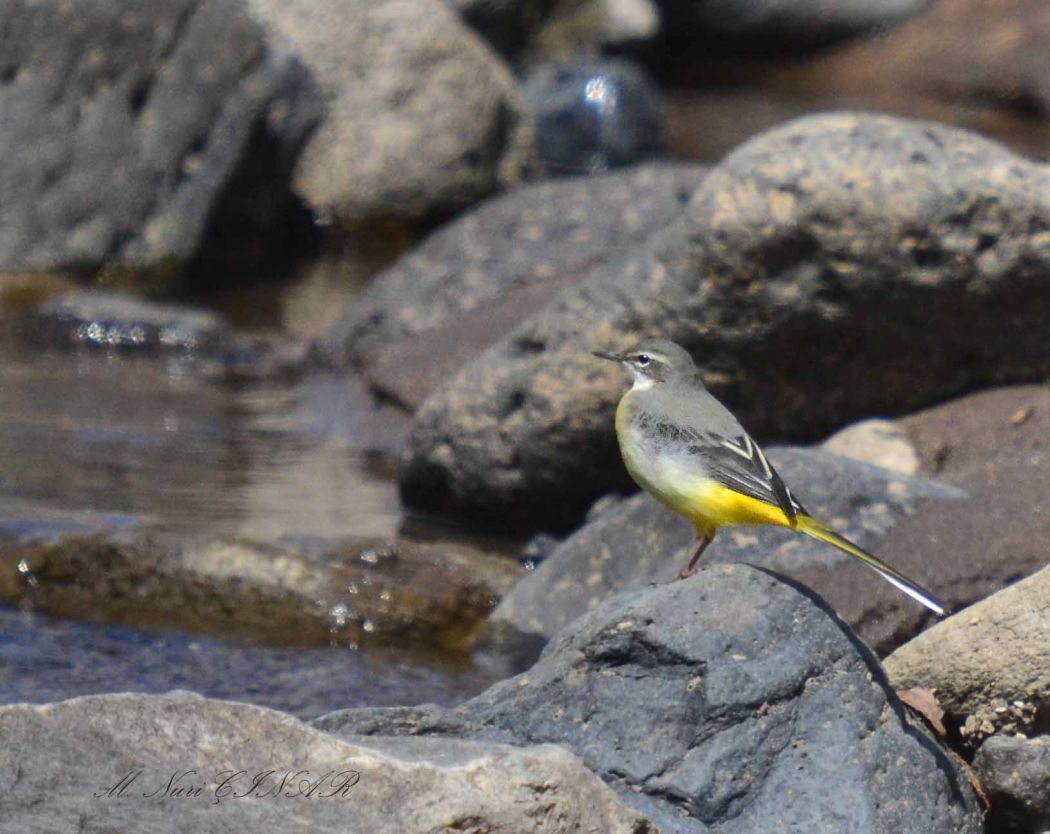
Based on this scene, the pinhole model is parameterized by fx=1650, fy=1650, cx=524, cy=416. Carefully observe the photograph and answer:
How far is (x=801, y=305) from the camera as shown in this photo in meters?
7.54

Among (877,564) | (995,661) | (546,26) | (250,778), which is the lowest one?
(546,26)

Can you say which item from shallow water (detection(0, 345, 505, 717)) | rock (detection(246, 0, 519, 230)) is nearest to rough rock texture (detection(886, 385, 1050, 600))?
shallow water (detection(0, 345, 505, 717))

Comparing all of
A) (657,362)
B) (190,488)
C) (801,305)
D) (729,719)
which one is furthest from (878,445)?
(190,488)

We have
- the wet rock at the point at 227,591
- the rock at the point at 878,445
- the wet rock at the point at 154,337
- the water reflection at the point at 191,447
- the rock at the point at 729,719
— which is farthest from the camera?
the wet rock at the point at 154,337

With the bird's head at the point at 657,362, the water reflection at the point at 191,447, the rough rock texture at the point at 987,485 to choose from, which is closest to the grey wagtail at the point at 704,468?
the bird's head at the point at 657,362

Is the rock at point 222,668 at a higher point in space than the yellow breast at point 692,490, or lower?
lower

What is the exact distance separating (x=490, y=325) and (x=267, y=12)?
6.53 meters

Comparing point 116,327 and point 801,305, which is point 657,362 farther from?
point 116,327

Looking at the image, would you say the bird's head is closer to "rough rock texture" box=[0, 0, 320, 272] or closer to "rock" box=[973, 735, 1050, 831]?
"rock" box=[973, 735, 1050, 831]

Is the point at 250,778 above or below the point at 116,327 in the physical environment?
above

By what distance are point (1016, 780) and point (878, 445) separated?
125 inches

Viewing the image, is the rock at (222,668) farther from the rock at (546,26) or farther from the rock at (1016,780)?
the rock at (546,26)

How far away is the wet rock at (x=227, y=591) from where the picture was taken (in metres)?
7.32

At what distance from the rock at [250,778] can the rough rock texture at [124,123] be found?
9919 millimetres
